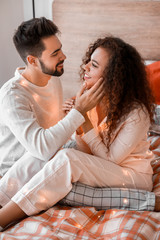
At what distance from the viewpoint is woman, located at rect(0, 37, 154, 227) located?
4.30 ft

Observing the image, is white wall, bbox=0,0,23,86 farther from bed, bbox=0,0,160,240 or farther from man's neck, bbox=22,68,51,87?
man's neck, bbox=22,68,51,87

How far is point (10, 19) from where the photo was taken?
2932 millimetres

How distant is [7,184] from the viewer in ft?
4.57

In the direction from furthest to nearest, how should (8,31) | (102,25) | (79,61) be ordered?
1. (8,31)
2. (79,61)
3. (102,25)

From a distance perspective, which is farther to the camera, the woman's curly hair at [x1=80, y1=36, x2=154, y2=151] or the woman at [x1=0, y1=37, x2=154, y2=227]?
the woman's curly hair at [x1=80, y1=36, x2=154, y2=151]

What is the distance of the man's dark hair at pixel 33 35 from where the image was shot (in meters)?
1.57

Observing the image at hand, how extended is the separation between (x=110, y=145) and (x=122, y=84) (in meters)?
0.32

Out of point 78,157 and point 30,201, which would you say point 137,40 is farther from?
point 30,201

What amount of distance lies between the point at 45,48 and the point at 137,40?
113cm

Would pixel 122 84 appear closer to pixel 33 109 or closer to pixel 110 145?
pixel 110 145

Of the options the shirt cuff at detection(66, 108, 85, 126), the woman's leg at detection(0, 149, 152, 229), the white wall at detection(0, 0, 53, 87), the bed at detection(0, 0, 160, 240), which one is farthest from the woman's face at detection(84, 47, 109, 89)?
the white wall at detection(0, 0, 53, 87)

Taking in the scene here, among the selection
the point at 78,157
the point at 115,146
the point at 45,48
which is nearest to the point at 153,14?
the point at 45,48

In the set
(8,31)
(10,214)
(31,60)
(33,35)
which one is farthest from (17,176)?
(8,31)

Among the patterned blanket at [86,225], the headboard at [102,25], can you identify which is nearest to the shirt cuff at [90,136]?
the patterned blanket at [86,225]
